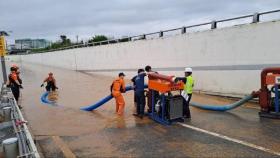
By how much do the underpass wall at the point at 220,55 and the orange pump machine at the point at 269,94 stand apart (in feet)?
6.28

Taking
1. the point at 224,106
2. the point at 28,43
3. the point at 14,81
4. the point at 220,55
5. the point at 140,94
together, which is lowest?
the point at 224,106

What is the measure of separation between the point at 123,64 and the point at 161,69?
606cm

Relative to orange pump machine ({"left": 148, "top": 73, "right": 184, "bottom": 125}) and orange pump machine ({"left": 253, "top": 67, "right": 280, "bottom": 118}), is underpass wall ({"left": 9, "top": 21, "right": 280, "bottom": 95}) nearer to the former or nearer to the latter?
orange pump machine ({"left": 253, "top": 67, "right": 280, "bottom": 118})

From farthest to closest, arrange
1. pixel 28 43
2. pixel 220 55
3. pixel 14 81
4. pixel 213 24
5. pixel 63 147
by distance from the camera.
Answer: pixel 28 43 < pixel 213 24 < pixel 14 81 < pixel 220 55 < pixel 63 147

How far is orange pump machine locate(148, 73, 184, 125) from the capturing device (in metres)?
9.27

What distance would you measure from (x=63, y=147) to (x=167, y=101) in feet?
11.2

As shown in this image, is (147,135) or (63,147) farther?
(147,135)

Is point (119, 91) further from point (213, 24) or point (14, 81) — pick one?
point (213, 24)

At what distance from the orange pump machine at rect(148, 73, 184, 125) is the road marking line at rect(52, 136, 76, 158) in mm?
3052

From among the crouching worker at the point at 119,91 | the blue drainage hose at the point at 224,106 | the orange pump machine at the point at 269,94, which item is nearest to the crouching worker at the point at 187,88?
the blue drainage hose at the point at 224,106

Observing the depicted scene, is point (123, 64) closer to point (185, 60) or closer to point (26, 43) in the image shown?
point (185, 60)

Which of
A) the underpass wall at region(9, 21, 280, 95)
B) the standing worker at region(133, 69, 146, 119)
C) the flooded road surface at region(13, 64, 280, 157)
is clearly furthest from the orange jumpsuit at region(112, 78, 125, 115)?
the underpass wall at region(9, 21, 280, 95)

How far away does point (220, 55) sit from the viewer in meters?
13.8

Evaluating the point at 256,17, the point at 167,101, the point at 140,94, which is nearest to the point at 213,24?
the point at 256,17
